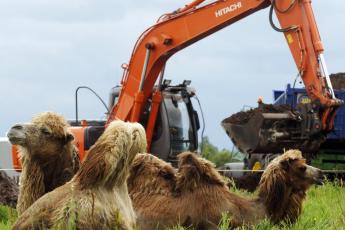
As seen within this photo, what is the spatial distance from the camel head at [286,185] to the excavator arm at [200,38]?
7.52 metres

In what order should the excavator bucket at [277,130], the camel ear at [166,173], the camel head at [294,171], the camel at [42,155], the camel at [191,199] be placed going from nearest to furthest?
1. the camel at [42,155]
2. the camel at [191,199]
3. the camel ear at [166,173]
4. the camel head at [294,171]
5. the excavator bucket at [277,130]

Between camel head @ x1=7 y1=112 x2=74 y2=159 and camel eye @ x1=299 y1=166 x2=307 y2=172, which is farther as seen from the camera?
camel eye @ x1=299 y1=166 x2=307 y2=172

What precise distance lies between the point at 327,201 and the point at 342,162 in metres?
8.45

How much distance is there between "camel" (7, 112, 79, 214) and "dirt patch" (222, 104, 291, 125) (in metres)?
11.6

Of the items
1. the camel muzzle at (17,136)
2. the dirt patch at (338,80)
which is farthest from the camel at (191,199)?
the dirt patch at (338,80)

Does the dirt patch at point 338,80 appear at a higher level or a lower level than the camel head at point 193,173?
higher

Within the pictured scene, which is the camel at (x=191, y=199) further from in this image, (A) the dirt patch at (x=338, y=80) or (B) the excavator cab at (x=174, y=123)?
(A) the dirt patch at (x=338, y=80)

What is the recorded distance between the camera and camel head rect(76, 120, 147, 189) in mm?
4930

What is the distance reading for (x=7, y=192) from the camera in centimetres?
1173

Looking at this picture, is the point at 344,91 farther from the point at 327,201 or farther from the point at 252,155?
the point at 327,201

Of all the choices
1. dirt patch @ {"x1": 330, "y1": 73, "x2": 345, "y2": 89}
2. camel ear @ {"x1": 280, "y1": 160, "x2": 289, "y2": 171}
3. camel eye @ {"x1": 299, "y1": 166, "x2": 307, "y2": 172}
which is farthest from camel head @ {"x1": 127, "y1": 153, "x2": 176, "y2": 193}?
dirt patch @ {"x1": 330, "y1": 73, "x2": 345, "y2": 89}

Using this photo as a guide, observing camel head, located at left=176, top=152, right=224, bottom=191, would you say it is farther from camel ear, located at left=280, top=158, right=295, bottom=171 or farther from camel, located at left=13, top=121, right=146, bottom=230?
camel, located at left=13, top=121, right=146, bottom=230

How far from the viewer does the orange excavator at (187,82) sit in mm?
16578

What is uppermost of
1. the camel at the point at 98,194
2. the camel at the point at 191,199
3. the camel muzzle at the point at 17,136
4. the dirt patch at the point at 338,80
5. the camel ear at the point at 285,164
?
the dirt patch at the point at 338,80
